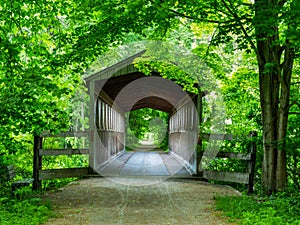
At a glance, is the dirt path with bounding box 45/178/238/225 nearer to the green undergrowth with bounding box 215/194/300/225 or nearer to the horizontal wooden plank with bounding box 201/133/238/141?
the green undergrowth with bounding box 215/194/300/225

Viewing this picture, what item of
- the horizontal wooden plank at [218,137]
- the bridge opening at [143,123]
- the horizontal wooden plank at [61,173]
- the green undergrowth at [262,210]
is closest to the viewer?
the green undergrowth at [262,210]

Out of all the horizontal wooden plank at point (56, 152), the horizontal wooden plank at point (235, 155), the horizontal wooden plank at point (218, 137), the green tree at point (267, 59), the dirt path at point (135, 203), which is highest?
the green tree at point (267, 59)

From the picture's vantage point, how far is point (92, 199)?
752 cm

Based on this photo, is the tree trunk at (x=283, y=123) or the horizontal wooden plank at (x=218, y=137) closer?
the tree trunk at (x=283, y=123)

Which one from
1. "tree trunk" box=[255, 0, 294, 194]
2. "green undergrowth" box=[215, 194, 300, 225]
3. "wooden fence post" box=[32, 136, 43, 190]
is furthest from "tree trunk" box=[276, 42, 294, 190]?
"wooden fence post" box=[32, 136, 43, 190]

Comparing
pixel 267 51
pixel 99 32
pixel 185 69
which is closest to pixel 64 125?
pixel 99 32

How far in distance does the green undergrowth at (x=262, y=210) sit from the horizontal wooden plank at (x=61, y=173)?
423cm

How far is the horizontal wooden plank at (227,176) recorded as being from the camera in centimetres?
885

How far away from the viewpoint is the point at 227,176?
938 centimetres

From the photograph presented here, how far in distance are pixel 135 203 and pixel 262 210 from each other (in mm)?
2343

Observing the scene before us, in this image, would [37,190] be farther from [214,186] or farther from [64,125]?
[214,186]

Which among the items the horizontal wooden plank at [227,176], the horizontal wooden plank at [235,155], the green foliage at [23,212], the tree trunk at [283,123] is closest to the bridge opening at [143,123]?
the horizontal wooden plank at [227,176]

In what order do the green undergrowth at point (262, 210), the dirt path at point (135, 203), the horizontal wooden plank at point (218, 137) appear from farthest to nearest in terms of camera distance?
the horizontal wooden plank at point (218, 137), the dirt path at point (135, 203), the green undergrowth at point (262, 210)

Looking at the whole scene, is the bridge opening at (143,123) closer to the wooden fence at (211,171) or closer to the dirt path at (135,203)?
the wooden fence at (211,171)
